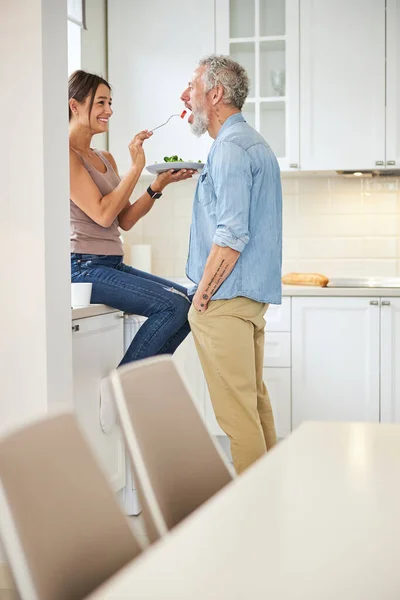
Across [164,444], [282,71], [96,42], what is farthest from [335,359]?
[164,444]

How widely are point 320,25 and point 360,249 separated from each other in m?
1.24

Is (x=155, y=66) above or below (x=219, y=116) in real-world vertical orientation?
above

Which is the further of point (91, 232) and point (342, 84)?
point (342, 84)

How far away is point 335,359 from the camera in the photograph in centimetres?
433

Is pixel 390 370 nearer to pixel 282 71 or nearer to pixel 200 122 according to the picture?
pixel 282 71

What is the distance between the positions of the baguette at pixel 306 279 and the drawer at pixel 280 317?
20cm

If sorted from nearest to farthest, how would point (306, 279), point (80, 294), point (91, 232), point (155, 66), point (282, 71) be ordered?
1. point (80, 294)
2. point (91, 232)
3. point (306, 279)
4. point (282, 71)
5. point (155, 66)

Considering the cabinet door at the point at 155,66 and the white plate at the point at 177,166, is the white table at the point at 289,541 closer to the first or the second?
the white plate at the point at 177,166

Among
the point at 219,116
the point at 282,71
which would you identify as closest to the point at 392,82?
the point at 282,71

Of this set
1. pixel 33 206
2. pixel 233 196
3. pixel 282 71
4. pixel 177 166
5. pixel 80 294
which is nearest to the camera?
pixel 33 206

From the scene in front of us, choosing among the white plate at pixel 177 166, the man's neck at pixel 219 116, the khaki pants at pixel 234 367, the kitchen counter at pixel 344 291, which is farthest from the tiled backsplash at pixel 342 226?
the khaki pants at pixel 234 367

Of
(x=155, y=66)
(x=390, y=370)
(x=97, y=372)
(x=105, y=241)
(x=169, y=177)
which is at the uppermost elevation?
(x=155, y=66)

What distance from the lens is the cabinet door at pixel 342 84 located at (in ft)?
14.6

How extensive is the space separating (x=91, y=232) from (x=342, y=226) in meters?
2.25
